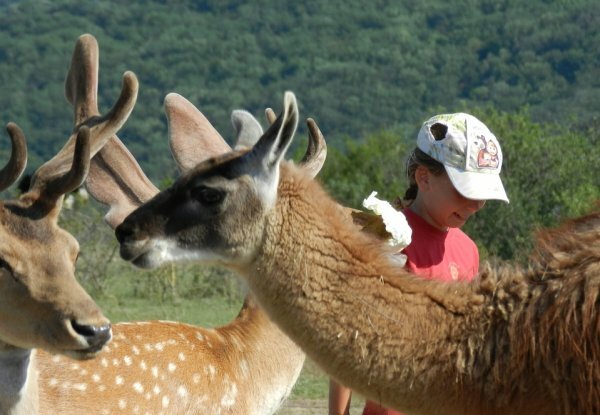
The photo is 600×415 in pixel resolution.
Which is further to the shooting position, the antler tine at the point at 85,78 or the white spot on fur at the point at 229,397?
the white spot on fur at the point at 229,397

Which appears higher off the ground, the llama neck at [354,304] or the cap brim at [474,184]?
the cap brim at [474,184]

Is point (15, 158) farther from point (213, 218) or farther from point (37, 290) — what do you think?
point (213, 218)

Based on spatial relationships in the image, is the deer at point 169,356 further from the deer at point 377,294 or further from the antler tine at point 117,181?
the deer at point 377,294

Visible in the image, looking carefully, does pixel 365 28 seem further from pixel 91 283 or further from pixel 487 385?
pixel 487 385

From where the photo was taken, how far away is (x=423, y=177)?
6.08 m

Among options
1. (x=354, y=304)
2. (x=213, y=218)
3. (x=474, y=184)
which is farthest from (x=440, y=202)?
(x=213, y=218)

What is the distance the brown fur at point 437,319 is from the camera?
196 inches

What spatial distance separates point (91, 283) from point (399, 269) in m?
18.9

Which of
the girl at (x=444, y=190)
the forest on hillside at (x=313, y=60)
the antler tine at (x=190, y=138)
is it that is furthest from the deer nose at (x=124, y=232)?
the forest on hillside at (x=313, y=60)

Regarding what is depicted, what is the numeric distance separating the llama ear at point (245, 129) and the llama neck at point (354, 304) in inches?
20.5

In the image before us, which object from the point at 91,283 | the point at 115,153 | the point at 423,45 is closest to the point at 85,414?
the point at 115,153

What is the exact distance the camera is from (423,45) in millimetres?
90312

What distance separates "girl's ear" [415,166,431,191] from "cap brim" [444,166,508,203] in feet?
0.49

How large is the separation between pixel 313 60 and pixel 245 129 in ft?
279
